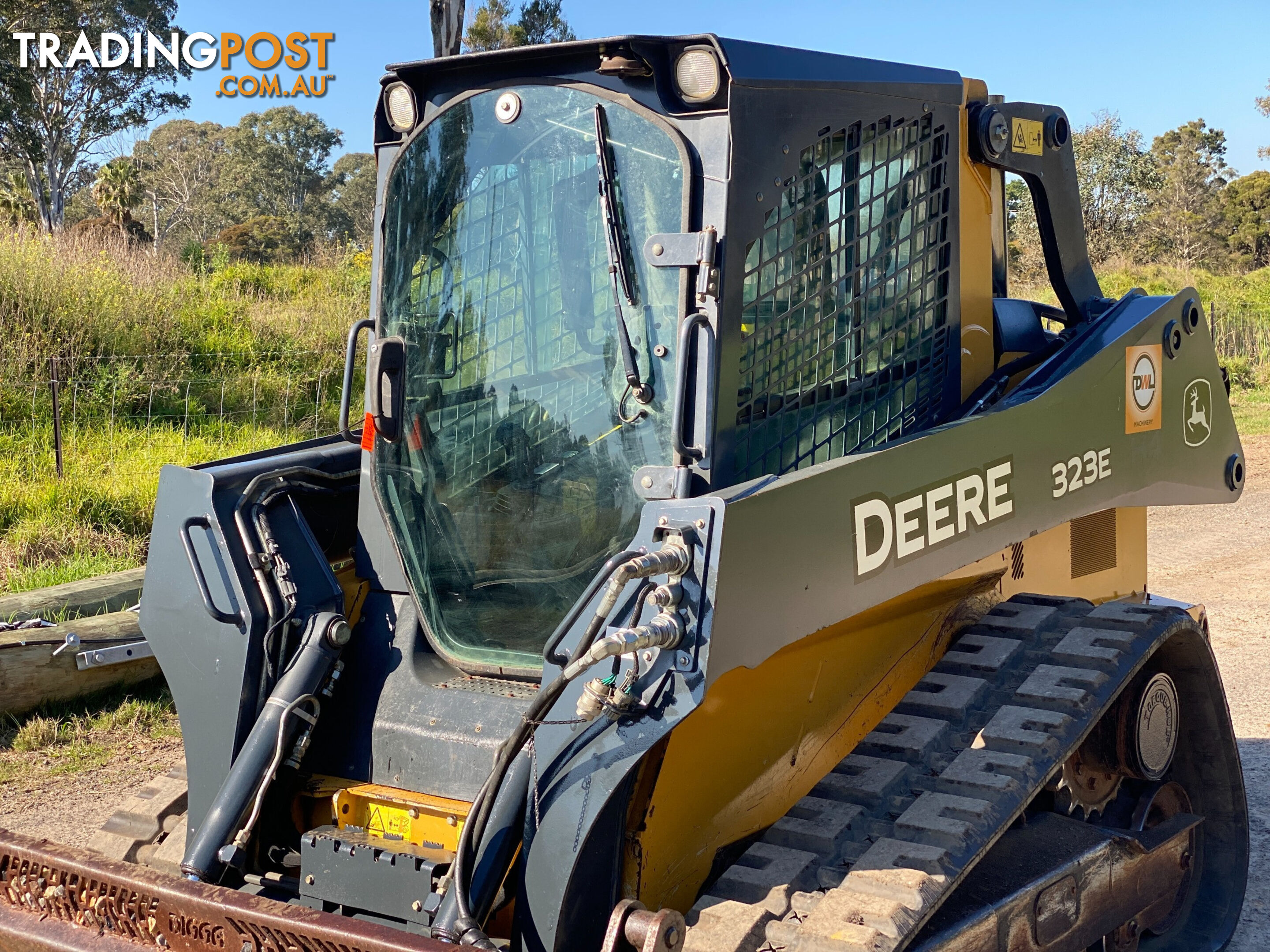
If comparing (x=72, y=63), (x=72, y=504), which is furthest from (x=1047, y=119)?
(x=72, y=63)

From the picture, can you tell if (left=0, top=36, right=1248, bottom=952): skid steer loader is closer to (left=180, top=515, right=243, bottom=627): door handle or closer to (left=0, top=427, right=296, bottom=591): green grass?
(left=180, top=515, right=243, bottom=627): door handle

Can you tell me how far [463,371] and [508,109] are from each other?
26.9 inches

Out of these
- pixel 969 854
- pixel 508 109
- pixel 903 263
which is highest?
pixel 508 109

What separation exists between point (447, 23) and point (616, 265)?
35.2 feet

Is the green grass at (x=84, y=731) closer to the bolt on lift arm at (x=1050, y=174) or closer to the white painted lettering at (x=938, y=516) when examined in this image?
the white painted lettering at (x=938, y=516)

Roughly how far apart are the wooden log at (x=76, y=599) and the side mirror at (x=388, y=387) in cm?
368

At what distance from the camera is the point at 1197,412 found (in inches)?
169

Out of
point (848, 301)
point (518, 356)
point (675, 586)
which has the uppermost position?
point (848, 301)

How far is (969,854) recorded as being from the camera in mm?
2576

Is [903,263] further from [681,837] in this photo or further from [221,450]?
[221,450]

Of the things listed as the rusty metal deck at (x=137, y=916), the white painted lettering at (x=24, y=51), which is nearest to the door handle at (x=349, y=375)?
the rusty metal deck at (x=137, y=916)

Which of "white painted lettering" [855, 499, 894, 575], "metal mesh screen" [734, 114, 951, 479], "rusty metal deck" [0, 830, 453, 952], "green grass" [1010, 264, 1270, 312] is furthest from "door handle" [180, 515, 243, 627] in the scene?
"green grass" [1010, 264, 1270, 312]

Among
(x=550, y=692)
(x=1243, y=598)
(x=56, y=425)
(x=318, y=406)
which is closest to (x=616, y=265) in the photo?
(x=550, y=692)

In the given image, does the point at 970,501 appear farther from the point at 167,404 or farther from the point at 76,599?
the point at 167,404
